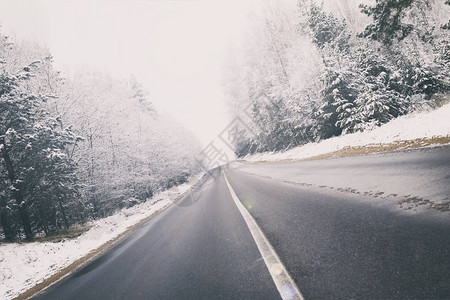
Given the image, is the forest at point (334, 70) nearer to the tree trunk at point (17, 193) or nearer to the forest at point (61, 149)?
the forest at point (61, 149)

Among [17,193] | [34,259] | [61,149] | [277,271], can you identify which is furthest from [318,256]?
[61,149]

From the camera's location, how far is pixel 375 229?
9.25 ft

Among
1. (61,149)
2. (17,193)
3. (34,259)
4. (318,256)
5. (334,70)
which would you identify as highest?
(61,149)

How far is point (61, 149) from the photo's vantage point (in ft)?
48.6

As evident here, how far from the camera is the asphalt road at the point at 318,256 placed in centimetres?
186

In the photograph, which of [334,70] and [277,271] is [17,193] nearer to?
[277,271]

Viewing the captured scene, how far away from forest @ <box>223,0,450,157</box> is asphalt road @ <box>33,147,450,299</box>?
43.4ft

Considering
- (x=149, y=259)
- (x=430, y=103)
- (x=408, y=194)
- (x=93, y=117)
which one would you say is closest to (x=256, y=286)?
(x=408, y=194)

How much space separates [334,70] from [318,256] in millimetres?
19385

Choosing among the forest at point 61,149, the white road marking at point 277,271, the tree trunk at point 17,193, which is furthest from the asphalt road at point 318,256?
the forest at point 61,149

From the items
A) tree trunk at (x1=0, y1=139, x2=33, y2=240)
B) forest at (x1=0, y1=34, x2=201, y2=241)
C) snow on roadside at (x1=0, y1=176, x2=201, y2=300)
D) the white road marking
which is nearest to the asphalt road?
the white road marking

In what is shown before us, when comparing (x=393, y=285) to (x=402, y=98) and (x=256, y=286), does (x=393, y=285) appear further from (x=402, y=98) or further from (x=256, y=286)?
(x=402, y=98)

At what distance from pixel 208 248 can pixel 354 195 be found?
Answer: 10.5 feet

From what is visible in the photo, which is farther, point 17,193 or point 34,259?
point 17,193
